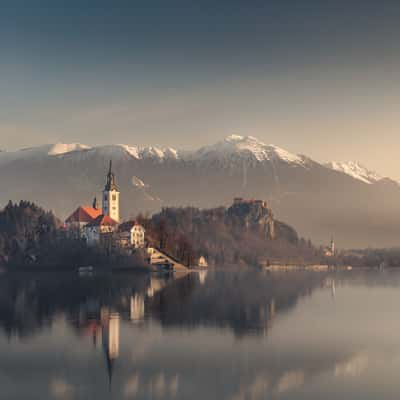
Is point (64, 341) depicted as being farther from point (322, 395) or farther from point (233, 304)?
point (233, 304)

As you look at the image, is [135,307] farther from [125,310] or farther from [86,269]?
[86,269]

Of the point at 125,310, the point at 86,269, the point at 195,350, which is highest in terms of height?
the point at 86,269

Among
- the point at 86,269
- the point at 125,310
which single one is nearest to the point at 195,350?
the point at 125,310

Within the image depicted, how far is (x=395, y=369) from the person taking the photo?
47875mm

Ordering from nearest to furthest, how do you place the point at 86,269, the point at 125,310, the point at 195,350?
the point at 195,350 → the point at 125,310 → the point at 86,269

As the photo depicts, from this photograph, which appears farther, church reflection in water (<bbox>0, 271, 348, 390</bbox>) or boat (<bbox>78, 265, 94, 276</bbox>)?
boat (<bbox>78, 265, 94, 276</bbox>)

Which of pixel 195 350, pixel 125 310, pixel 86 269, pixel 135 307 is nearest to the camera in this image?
pixel 195 350

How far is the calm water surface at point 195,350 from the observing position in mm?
41125

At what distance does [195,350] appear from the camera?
53.5 metres

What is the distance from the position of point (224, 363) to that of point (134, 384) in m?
9.02

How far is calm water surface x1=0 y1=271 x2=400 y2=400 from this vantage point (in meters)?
41.1

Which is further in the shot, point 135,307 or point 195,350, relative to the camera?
point 135,307

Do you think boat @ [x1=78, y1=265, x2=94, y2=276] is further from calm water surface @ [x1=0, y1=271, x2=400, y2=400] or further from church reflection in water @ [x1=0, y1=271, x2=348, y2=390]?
calm water surface @ [x1=0, y1=271, x2=400, y2=400]

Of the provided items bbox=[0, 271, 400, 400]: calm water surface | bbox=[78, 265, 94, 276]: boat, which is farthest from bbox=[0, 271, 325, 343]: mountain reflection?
bbox=[78, 265, 94, 276]: boat
